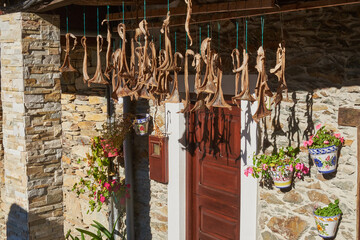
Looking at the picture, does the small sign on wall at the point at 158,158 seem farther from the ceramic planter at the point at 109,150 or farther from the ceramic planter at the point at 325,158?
the ceramic planter at the point at 325,158

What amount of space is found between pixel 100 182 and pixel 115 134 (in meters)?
0.75

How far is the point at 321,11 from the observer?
14.4ft

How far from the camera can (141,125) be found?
20.2 feet

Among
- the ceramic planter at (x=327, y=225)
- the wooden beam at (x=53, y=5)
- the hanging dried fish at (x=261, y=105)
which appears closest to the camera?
the hanging dried fish at (x=261, y=105)

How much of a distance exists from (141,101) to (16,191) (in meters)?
1.95

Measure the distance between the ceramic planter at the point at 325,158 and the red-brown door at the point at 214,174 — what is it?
3.98 feet

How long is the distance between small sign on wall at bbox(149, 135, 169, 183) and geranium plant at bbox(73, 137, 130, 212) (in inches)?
23.3

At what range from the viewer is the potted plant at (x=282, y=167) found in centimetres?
458

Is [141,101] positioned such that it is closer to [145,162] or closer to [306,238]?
[145,162]

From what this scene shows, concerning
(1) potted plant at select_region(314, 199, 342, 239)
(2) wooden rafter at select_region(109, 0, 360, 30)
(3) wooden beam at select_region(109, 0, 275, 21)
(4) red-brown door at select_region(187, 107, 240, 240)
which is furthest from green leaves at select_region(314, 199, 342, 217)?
(3) wooden beam at select_region(109, 0, 275, 21)

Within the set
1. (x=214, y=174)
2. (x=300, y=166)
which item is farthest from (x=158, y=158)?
(x=300, y=166)

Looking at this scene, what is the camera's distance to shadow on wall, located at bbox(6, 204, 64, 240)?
5.34 m

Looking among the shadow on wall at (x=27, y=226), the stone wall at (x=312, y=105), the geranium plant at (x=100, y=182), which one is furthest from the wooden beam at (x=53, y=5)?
the shadow on wall at (x=27, y=226)

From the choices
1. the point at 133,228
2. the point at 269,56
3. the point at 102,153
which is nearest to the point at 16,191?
the point at 102,153
